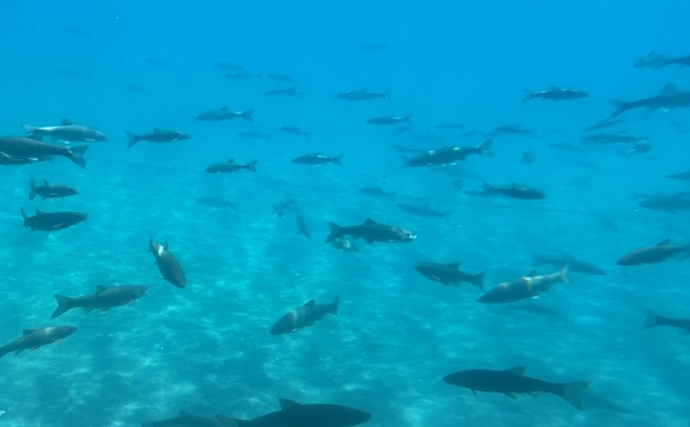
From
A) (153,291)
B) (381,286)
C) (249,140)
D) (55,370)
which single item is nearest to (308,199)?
(381,286)

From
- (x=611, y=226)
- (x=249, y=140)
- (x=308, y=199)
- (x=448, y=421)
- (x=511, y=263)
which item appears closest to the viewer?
(x=448, y=421)

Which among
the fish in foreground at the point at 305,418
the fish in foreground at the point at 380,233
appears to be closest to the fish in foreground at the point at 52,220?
the fish in foreground at the point at 380,233

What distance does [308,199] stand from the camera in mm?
26141

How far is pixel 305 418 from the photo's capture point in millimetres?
4512

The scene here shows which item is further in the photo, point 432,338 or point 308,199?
point 308,199

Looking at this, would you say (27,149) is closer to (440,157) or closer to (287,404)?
(287,404)

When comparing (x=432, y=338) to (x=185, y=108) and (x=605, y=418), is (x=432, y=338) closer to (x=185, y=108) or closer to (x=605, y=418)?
(x=605, y=418)

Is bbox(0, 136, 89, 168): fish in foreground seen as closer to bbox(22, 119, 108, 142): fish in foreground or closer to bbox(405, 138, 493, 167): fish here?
bbox(22, 119, 108, 142): fish in foreground

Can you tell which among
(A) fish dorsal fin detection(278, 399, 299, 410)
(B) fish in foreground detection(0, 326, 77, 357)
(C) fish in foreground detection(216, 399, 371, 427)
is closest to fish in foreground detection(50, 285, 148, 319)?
(B) fish in foreground detection(0, 326, 77, 357)

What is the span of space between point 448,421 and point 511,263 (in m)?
11.0

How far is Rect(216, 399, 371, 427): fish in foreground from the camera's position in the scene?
4.48 meters

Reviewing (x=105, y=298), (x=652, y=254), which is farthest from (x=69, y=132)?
(x=652, y=254)

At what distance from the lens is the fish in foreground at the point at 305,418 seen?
14.7ft

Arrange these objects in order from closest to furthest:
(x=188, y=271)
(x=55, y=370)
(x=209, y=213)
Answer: (x=55, y=370), (x=188, y=271), (x=209, y=213)
